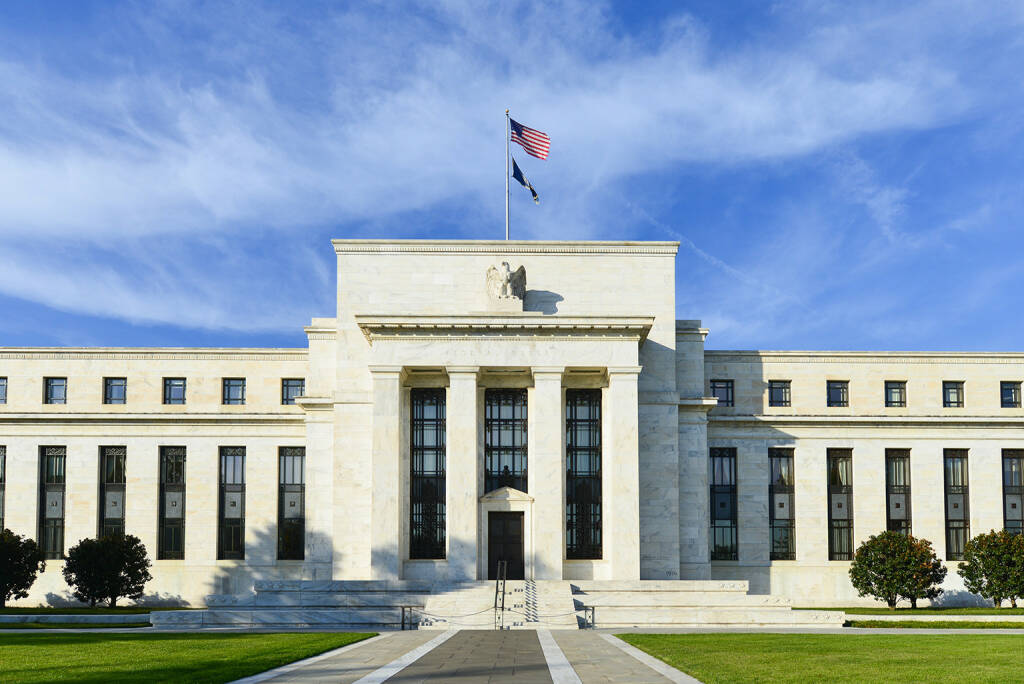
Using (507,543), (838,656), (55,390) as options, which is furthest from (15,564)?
(838,656)

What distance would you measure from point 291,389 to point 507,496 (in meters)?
15.6

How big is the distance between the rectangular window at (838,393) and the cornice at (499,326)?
1497 cm

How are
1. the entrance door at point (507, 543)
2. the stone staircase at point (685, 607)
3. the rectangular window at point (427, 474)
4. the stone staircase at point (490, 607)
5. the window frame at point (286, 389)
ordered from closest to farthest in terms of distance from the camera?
the stone staircase at point (490, 607) < the stone staircase at point (685, 607) < the entrance door at point (507, 543) < the rectangular window at point (427, 474) < the window frame at point (286, 389)

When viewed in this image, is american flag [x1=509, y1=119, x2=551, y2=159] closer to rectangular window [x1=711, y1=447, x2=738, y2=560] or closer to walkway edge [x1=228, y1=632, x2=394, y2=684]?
rectangular window [x1=711, y1=447, x2=738, y2=560]

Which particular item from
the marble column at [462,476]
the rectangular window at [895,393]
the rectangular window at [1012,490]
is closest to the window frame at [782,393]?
the rectangular window at [895,393]

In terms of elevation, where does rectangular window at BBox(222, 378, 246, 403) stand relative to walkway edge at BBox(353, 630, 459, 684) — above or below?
above

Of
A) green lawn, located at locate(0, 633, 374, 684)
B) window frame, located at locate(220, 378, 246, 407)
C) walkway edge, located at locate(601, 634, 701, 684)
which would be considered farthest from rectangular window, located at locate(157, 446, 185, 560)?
walkway edge, located at locate(601, 634, 701, 684)

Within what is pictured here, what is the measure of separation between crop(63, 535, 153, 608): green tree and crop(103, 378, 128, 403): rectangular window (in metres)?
10.5

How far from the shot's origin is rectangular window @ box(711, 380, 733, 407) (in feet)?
189

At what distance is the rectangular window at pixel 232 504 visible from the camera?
56375mm

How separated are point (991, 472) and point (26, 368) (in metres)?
55.7

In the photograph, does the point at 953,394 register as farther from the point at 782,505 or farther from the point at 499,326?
the point at 499,326

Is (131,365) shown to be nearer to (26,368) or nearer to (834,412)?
(26,368)

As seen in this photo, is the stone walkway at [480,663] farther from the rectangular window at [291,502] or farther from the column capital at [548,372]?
the rectangular window at [291,502]
